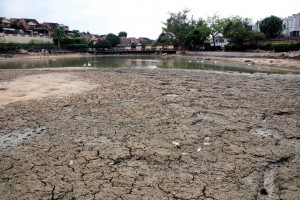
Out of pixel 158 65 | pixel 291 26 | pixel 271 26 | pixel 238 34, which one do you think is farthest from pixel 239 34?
pixel 158 65

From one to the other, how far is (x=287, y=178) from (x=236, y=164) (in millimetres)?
732

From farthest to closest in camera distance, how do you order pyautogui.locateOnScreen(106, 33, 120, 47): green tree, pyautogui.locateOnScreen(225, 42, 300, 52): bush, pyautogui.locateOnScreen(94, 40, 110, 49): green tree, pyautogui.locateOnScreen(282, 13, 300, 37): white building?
pyautogui.locateOnScreen(106, 33, 120, 47): green tree, pyautogui.locateOnScreen(94, 40, 110, 49): green tree, pyautogui.locateOnScreen(282, 13, 300, 37): white building, pyautogui.locateOnScreen(225, 42, 300, 52): bush

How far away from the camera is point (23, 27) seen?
7456cm

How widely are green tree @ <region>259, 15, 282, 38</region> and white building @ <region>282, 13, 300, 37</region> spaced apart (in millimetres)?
1700

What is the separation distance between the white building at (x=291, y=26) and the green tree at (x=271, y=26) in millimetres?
1700

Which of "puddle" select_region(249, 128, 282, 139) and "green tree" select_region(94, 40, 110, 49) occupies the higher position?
"green tree" select_region(94, 40, 110, 49)

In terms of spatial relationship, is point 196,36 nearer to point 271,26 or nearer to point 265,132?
point 271,26

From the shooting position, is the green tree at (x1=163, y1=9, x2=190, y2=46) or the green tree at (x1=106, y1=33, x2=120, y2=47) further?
the green tree at (x1=106, y1=33, x2=120, y2=47)

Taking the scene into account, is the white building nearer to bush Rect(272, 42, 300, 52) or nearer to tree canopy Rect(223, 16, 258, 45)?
tree canopy Rect(223, 16, 258, 45)

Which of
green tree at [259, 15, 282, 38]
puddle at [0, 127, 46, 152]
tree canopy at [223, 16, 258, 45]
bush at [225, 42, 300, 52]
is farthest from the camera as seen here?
green tree at [259, 15, 282, 38]

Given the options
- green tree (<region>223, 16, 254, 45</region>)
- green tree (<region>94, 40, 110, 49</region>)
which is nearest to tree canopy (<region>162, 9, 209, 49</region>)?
green tree (<region>223, 16, 254, 45</region>)

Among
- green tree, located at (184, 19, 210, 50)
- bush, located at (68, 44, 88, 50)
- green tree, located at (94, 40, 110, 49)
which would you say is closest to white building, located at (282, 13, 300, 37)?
green tree, located at (184, 19, 210, 50)

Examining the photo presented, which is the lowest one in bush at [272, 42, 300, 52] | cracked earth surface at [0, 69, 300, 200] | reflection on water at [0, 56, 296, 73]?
cracked earth surface at [0, 69, 300, 200]

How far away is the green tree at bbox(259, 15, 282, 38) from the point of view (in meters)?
51.5
